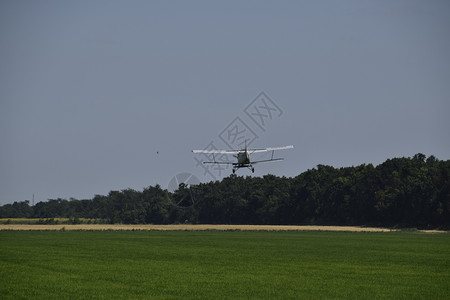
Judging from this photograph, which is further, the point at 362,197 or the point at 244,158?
the point at 362,197

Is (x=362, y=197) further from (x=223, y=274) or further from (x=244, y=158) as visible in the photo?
(x=223, y=274)

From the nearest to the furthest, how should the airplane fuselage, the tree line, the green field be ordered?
1. the green field
2. the airplane fuselage
3. the tree line

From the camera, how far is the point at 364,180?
527ft

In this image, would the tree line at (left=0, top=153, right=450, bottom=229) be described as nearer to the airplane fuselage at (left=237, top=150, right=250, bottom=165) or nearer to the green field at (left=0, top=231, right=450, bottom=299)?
the airplane fuselage at (left=237, top=150, right=250, bottom=165)

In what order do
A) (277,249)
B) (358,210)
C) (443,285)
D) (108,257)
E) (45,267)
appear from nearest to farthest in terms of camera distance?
(443,285)
(45,267)
(108,257)
(277,249)
(358,210)

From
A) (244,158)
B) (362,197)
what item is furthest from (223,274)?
(362,197)

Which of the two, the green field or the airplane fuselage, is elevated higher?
the airplane fuselage

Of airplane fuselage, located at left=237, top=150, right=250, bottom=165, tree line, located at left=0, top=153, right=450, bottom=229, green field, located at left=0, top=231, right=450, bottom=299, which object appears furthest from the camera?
tree line, located at left=0, top=153, right=450, bottom=229

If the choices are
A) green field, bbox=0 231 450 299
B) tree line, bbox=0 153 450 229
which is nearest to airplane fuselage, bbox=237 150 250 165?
green field, bbox=0 231 450 299

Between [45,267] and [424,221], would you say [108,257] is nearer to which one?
[45,267]

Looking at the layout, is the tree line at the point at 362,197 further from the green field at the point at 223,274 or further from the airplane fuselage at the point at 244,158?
the green field at the point at 223,274

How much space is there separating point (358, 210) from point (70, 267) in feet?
373

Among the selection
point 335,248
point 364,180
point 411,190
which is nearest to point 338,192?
point 364,180

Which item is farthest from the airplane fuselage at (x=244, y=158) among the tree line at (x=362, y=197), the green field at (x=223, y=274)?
the tree line at (x=362, y=197)
